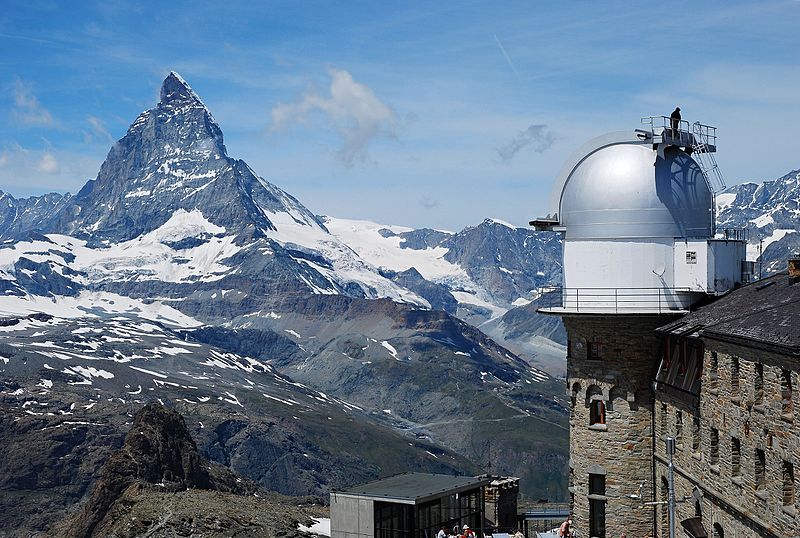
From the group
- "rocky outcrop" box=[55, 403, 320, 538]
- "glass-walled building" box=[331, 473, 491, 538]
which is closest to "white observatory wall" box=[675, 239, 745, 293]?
"glass-walled building" box=[331, 473, 491, 538]

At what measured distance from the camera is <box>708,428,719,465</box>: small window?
42.5 meters

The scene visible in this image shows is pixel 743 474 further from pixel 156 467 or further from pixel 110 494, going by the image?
pixel 156 467

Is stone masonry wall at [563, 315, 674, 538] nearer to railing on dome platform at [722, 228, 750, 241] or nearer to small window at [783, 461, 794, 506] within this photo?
railing on dome platform at [722, 228, 750, 241]

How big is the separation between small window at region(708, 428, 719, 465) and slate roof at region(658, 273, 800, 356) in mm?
4023

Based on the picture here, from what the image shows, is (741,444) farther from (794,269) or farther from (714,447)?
(794,269)

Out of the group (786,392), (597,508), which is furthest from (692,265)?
(786,392)

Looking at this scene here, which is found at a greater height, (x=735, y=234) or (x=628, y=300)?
(x=735, y=234)

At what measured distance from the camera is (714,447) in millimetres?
42625

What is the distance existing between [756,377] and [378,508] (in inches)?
782

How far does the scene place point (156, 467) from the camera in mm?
152250

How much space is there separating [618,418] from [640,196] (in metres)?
10.6

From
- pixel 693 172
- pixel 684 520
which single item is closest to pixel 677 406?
pixel 684 520

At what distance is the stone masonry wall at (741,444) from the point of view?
3503 cm

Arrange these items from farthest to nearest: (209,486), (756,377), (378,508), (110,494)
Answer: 1. (209,486)
2. (110,494)
3. (378,508)
4. (756,377)
